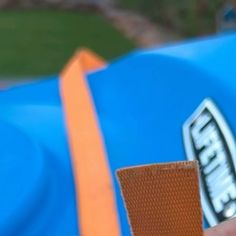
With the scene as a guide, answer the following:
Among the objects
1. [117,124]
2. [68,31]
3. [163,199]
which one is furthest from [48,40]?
[163,199]

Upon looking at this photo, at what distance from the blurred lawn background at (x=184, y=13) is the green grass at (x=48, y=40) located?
674 mm

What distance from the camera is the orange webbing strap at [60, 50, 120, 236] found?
1092mm

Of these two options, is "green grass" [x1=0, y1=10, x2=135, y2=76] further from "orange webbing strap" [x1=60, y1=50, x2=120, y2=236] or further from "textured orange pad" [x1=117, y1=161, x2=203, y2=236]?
"textured orange pad" [x1=117, y1=161, x2=203, y2=236]

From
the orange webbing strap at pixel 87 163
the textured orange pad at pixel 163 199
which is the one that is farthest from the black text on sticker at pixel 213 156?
the textured orange pad at pixel 163 199

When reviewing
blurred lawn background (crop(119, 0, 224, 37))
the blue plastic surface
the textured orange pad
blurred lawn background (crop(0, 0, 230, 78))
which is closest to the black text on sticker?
the blue plastic surface

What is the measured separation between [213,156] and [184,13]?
570cm

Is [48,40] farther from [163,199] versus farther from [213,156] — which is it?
[163,199]

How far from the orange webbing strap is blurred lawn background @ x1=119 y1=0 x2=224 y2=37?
4130mm

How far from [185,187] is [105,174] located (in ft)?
1.98

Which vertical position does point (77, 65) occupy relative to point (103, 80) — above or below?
above

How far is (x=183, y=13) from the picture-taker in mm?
Result: 6754

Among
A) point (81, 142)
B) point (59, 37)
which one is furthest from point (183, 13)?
point (81, 142)

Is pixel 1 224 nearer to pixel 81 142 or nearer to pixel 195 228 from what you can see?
pixel 81 142

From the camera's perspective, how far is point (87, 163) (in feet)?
4.11
